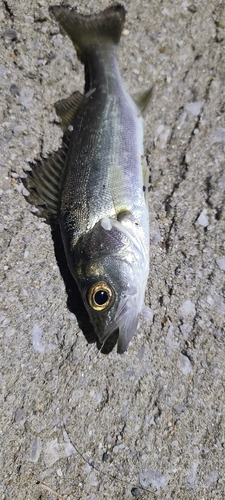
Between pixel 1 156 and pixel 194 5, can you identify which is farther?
pixel 194 5

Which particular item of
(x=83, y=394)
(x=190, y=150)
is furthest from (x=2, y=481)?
(x=190, y=150)

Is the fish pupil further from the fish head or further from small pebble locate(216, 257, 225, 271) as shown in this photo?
small pebble locate(216, 257, 225, 271)

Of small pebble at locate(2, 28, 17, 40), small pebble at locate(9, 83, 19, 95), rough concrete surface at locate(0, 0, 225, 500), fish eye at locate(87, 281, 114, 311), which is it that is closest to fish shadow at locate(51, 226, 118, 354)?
rough concrete surface at locate(0, 0, 225, 500)

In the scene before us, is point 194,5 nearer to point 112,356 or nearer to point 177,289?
point 177,289

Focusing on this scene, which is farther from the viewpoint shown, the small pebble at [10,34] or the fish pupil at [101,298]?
the small pebble at [10,34]

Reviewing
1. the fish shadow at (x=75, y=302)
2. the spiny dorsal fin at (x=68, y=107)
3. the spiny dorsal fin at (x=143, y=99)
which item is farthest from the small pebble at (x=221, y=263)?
the spiny dorsal fin at (x=68, y=107)

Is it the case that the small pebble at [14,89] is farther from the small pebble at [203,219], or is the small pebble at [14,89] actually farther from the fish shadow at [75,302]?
the small pebble at [203,219]

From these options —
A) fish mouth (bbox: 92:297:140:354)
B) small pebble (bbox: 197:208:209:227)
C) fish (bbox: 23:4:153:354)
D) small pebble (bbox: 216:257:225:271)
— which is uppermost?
fish (bbox: 23:4:153:354)
